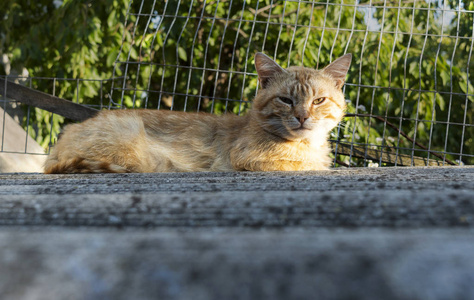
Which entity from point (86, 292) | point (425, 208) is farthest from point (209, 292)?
point (425, 208)

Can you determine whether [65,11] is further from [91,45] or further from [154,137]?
[154,137]

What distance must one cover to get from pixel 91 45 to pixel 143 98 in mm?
768

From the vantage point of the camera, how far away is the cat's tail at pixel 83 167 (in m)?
2.44

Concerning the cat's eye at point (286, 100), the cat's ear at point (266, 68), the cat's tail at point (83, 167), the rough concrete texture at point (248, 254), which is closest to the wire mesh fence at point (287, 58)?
the cat's ear at point (266, 68)

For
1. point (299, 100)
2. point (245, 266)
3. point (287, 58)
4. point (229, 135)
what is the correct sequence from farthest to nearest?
point (287, 58), point (229, 135), point (299, 100), point (245, 266)

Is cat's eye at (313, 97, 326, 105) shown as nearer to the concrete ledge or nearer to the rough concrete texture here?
the rough concrete texture

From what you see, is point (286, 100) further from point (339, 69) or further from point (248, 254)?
point (248, 254)

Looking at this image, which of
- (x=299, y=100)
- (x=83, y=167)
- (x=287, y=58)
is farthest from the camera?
(x=287, y=58)

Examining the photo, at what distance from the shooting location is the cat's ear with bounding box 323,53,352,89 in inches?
109

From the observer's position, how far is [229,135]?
278 cm

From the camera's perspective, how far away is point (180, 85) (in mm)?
5402

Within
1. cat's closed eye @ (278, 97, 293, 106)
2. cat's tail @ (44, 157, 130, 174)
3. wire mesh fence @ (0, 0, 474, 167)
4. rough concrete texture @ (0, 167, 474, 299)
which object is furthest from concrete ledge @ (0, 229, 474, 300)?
wire mesh fence @ (0, 0, 474, 167)

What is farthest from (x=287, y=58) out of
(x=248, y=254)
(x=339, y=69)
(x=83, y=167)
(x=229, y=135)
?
(x=248, y=254)

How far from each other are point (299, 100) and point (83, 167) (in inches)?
48.0
